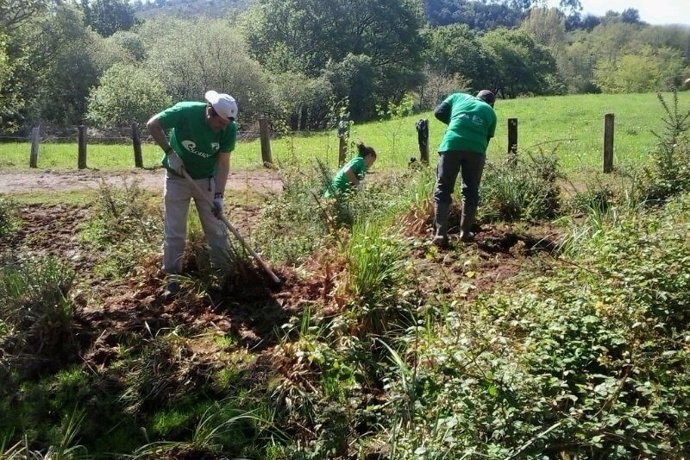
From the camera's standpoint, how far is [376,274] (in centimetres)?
439

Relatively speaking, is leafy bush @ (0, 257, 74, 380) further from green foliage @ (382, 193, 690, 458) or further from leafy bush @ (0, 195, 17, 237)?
leafy bush @ (0, 195, 17, 237)

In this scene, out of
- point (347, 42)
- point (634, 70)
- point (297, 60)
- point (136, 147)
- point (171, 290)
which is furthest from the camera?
point (634, 70)

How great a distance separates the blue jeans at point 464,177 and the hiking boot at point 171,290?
269 cm

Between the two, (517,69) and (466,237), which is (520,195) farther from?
(517,69)

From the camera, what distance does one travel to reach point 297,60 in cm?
4072

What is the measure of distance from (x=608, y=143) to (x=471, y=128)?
4977 mm

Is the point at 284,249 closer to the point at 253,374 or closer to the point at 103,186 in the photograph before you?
the point at 253,374

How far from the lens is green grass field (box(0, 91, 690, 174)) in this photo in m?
11.3

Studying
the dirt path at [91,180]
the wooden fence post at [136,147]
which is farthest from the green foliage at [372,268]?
the wooden fence post at [136,147]

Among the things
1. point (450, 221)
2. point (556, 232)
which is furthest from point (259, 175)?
point (556, 232)

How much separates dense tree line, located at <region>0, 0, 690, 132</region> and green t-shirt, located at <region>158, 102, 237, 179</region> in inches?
262

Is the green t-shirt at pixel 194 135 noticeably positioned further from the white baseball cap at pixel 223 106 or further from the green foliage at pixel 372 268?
the green foliage at pixel 372 268

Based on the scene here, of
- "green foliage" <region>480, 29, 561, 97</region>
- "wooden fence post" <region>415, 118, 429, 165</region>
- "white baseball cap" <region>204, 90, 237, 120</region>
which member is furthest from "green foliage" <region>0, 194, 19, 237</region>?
"green foliage" <region>480, 29, 561, 97</region>

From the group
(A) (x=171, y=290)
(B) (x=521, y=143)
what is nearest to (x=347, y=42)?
(B) (x=521, y=143)
